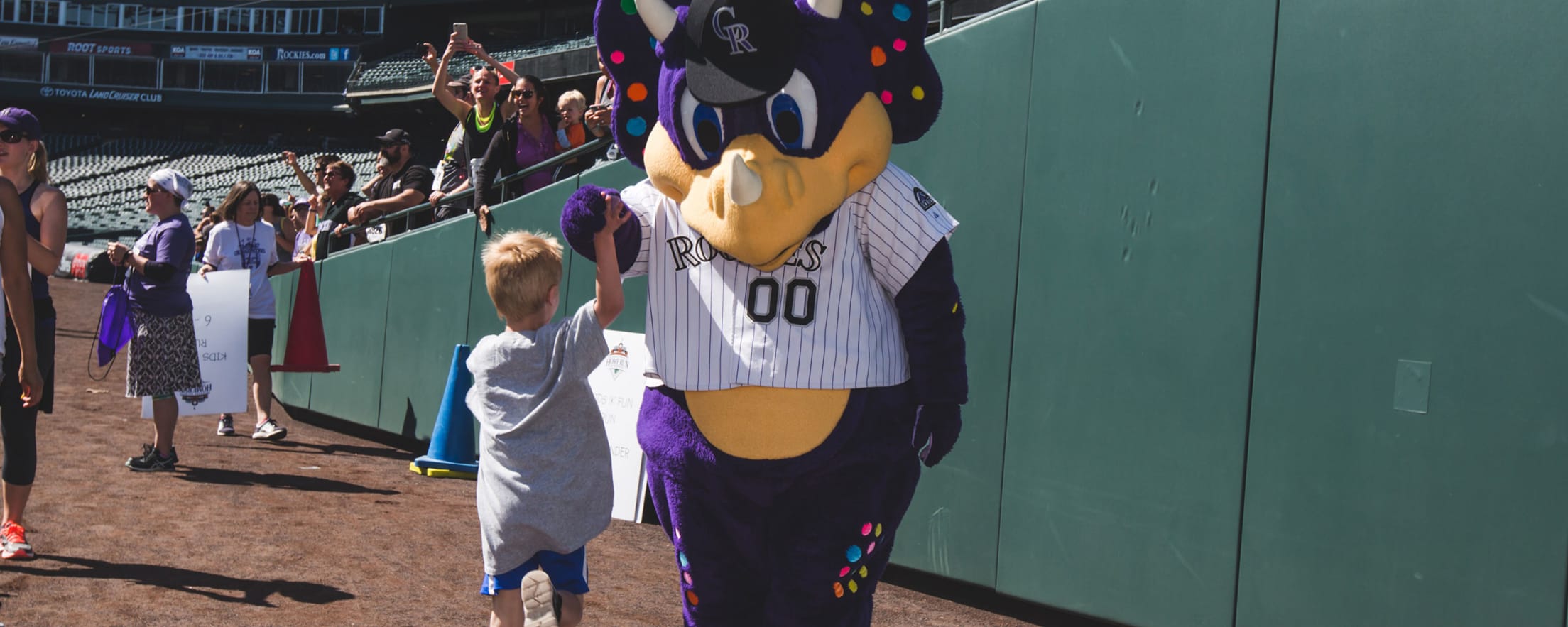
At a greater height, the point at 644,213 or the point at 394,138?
the point at 394,138

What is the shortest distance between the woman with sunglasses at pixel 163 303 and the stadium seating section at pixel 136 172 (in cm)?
2725

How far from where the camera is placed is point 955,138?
5258 millimetres

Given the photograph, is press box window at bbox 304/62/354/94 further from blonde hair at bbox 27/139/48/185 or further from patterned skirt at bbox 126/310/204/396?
blonde hair at bbox 27/139/48/185

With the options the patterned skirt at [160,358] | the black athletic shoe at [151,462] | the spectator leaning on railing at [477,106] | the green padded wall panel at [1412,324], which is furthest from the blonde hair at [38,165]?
the green padded wall panel at [1412,324]

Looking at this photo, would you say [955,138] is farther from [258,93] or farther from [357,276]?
[258,93]

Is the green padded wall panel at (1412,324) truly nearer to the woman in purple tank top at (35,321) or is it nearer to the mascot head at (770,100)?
the mascot head at (770,100)

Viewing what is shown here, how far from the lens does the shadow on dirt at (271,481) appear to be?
706 centimetres

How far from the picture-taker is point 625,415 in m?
6.68

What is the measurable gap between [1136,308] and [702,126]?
2.31 m

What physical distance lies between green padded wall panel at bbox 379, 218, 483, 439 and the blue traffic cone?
692 millimetres

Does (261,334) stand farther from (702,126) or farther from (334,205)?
(702,126)

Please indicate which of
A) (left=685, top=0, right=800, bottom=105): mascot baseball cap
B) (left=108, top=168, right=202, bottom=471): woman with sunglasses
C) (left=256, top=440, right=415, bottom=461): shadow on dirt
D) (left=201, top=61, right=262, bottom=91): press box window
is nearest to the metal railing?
(left=256, top=440, right=415, bottom=461): shadow on dirt

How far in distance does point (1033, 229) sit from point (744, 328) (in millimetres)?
2306

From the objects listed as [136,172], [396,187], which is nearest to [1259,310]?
[396,187]
